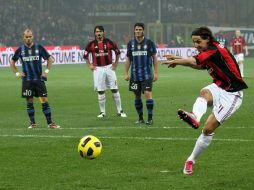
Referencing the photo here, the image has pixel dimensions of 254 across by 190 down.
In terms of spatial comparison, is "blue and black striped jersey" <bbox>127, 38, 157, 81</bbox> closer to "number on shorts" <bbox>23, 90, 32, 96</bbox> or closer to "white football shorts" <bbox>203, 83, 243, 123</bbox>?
"number on shorts" <bbox>23, 90, 32, 96</bbox>

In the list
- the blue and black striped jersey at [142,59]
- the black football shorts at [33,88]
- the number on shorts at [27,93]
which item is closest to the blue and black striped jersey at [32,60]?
the black football shorts at [33,88]

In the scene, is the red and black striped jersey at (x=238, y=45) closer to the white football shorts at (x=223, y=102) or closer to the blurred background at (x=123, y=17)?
the blurred background at (x=123, y=17)

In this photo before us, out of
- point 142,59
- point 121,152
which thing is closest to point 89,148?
point 121,152

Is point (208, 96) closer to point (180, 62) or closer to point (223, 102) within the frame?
point (223, 102)

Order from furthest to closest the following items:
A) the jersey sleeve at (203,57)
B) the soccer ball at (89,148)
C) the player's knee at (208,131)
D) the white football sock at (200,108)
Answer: the soccer ball at (89,148) → the player's knee at (208,131) → the jersey sleeve at (203,57) → the white football sock at (200,108)

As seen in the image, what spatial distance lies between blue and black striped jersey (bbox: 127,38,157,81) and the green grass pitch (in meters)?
1.12

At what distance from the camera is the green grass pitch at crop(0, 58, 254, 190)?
9812mm

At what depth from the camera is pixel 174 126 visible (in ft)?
53.0

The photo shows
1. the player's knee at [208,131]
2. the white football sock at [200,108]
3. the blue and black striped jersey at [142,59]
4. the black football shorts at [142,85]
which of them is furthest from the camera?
the blue and black striped jersey at [142,59]

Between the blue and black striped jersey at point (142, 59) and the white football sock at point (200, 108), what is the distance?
22.8 ft

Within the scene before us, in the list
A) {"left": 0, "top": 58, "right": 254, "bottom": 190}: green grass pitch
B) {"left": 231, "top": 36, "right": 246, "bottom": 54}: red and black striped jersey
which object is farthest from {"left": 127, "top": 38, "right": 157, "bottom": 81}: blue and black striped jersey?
{"left": 231, "top": 36, "right": 246, "bottom": 54}: red and black striped jersey

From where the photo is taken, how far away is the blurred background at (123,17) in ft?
194

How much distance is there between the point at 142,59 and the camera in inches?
676

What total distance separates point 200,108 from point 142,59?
7.47 meters
